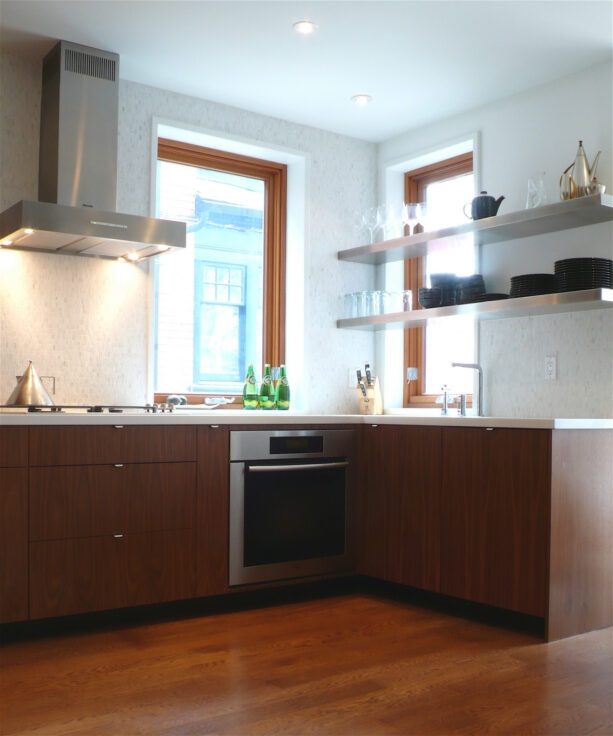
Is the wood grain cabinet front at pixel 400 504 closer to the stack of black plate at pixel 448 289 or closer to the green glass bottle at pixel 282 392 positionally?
the green glass bottle at pixel 282 392

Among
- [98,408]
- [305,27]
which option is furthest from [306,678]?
[305,27]

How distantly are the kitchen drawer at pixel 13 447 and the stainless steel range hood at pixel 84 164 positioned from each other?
879 millimetres

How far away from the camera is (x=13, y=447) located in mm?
2924

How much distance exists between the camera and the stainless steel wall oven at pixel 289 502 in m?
3.46

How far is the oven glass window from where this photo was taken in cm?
350

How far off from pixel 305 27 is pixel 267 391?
180cm

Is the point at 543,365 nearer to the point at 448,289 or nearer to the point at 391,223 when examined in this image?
the point at 448,289

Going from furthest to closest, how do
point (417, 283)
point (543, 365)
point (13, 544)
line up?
point (417, 283), point (543, 365), point (13, 544)

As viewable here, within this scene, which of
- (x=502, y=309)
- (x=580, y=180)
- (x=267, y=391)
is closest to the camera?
(x=580, y=180)

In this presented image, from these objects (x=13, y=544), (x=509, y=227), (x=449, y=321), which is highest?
(x=509, y=227)

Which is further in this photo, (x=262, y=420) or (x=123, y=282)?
(x=123, y=282)

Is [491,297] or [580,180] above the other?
[580,180]

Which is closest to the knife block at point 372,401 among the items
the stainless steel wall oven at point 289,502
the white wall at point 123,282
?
the white wall at point 123,282

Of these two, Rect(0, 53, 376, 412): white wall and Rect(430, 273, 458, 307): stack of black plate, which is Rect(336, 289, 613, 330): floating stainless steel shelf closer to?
Rect(430, 273, 458, 307): stack of black plate
